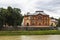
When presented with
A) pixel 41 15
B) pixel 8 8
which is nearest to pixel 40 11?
pixel 41 15

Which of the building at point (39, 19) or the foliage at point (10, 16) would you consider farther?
the building at point (39, 19)

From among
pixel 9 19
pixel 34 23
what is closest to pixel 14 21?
pixel 9 19

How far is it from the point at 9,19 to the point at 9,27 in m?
4.44

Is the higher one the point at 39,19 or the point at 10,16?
the point at 10,16

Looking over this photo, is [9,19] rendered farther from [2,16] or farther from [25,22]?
[25,22]

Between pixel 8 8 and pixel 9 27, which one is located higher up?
pixel 8 8

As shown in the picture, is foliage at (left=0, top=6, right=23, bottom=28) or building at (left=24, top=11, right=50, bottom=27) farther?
building at (left=24, top=11, right=50, bottom=27)

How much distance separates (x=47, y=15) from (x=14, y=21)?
23549 millimetres

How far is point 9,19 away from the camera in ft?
257

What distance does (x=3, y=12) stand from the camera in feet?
255

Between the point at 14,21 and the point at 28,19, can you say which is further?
the point at 28,19

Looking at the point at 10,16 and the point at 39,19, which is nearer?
the point at 10,16

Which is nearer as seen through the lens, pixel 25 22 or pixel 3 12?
pixel 3 12

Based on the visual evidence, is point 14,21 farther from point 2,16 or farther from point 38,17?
point 38,17
